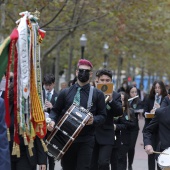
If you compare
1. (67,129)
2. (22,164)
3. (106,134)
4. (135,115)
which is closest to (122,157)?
(135,115)

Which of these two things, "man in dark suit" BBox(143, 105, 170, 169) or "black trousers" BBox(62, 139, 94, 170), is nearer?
"man in dark suit" BBox(143, 105, 170, 169)

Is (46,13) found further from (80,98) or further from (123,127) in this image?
(80,98)

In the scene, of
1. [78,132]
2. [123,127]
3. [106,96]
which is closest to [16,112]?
[78,132]

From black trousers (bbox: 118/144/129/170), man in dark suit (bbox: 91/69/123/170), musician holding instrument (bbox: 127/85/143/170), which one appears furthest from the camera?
musician holding instrument (bbox: 127/85/143/170)

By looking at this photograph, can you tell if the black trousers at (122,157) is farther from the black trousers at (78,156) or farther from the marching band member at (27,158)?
the marching band member at (27,158)

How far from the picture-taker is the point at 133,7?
20203mm

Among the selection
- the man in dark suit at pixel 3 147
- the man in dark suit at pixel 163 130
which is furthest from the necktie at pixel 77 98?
the man in dark suit at pixel 3 147

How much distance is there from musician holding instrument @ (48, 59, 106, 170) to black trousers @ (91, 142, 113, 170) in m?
1.09

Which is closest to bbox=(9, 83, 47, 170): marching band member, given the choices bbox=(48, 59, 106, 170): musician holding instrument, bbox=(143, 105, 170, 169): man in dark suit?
bbox=(48, 59, 106, 170): musician holding instrument

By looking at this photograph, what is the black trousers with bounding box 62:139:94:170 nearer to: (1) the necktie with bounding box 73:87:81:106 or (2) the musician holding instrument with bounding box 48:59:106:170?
(2) the musician holding instrument with bounding box 48:59:106:170

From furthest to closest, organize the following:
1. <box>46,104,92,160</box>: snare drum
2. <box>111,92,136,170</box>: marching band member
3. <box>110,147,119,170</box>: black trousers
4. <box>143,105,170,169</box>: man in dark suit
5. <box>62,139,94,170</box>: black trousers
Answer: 1. <box>111,92,136,170</box>: marching band member
2. <box>110,147,119,170</box>: black trousers
3. <box>62,139,94,170</box>: black trousers
4. <box>46,104,92,160</box>: snare drum
5. <box>143,105,170,169</box>: man in dark suit

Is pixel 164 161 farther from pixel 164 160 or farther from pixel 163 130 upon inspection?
pixel 163 130

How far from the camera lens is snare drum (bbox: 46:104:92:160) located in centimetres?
895

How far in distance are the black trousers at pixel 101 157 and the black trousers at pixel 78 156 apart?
1.11 meters
